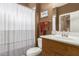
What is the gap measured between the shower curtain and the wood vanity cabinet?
184 millimetres

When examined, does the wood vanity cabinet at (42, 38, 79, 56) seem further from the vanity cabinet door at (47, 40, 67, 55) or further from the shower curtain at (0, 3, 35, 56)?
the shower curtain at (0, 3, 35, 56)

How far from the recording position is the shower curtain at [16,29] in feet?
4.66

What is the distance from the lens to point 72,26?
A: 53.9 inches

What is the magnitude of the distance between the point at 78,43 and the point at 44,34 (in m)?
0.44

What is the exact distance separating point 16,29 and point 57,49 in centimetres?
61

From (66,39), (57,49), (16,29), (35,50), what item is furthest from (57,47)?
(16,29)

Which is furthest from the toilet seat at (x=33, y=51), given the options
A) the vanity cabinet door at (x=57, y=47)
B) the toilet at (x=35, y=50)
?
the vanity cabinet door at (x=57, y=47)

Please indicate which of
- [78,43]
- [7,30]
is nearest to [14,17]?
[7,30]

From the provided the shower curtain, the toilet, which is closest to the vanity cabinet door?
the toilet

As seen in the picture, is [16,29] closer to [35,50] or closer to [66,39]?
[35,50]

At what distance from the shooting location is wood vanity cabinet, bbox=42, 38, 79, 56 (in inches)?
49.7

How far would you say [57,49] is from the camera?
1397 mm

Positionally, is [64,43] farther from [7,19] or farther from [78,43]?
[7,19]

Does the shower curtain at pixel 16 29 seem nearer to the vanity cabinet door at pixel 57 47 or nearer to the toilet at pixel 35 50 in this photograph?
the toilet at pixel 35 50
